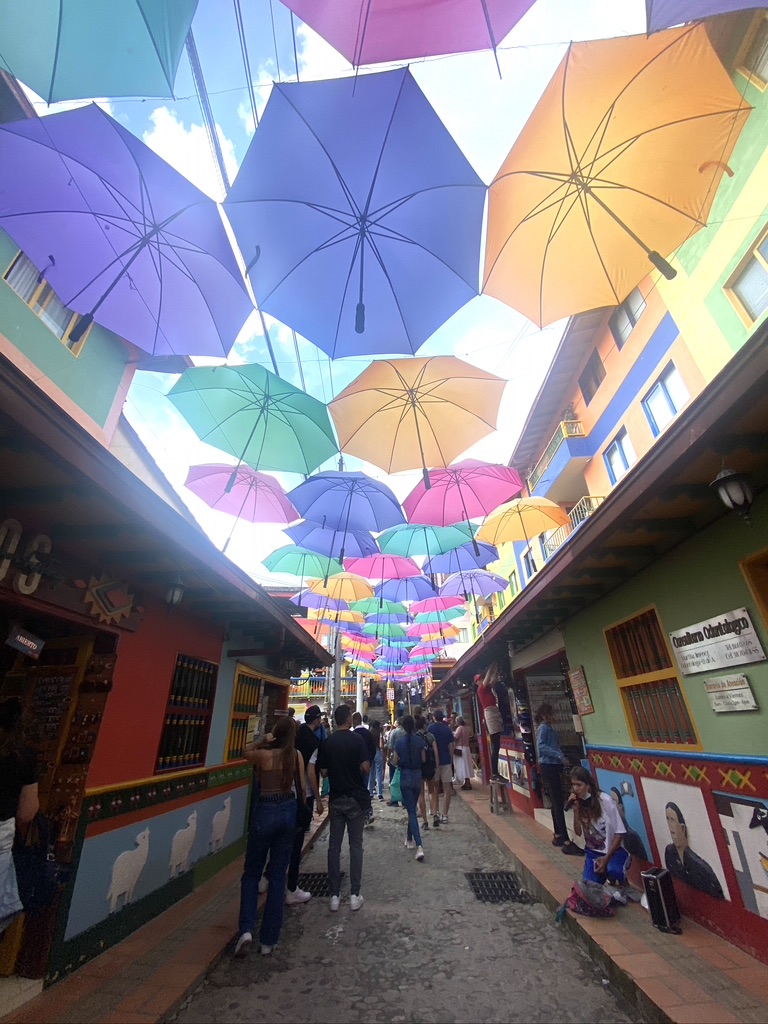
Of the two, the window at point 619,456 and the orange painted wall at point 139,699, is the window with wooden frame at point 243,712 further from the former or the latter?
the window at point 619,456

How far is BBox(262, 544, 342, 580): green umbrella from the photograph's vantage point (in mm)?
11406

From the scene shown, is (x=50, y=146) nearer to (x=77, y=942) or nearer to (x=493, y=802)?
(x=77, y=942)

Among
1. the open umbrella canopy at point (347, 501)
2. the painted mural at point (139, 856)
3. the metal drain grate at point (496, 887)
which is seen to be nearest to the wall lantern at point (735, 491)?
the metal drain grate at point (496, 887)

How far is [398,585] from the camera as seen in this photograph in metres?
15.1

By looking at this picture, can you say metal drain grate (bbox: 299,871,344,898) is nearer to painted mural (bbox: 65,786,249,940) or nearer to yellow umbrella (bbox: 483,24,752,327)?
painted mural (bbox: 65,786,249,940)

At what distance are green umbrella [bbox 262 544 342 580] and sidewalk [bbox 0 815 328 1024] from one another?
7295mm

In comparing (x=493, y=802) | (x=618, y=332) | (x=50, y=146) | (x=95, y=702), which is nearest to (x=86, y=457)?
(x=95, y=702)

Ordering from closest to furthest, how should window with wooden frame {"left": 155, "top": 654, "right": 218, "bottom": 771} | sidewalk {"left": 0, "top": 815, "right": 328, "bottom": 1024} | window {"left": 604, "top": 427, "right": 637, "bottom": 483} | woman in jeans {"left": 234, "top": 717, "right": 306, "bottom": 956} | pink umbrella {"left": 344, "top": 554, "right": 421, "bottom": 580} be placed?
sidewalk {"left": 0, "top": 815, "right": 328, "bottom": 1024}, woman in jeans {"left": 234, "top": 717, "right": 306, "bottom": 956}, window with wooden frame {"left": 155, "top": 654, "right": 218, "bottom": 771}, window {"left": 604, "top": 427, "right": 637, "bottom": 483}, pink umbrella {"left": 344, "top": 554, "right": 421, "bottom": 580}

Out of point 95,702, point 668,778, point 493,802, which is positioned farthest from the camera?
point 493,802

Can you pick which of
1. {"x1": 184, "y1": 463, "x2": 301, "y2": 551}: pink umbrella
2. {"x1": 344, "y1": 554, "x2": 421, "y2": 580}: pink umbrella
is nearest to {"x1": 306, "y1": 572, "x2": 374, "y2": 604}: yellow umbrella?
{"x1": 344, "y1": 554, "x2": 421, "y2": 580}: pink umbrella

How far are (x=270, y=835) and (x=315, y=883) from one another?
7.72 feet

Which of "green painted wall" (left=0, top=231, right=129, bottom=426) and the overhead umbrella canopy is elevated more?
"green painted wall" (left=0, top=231, right=129, bottom=426)

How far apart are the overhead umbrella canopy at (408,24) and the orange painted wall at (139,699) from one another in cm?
517

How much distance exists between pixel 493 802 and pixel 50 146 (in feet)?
37.5
